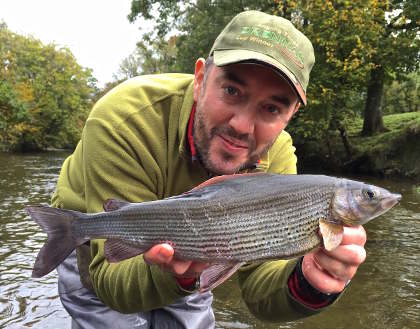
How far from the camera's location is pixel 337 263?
2291mm

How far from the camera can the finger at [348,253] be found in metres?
2.22

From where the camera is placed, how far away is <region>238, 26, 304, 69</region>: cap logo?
289cm

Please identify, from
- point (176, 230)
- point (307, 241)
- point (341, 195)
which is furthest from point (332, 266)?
point (176, 230)

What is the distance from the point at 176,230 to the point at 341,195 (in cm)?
95

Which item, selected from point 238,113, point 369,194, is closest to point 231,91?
point 238,113

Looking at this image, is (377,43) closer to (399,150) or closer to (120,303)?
(399,150)

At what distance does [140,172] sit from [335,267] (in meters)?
1.52

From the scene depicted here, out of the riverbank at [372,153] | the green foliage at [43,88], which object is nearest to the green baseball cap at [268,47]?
the riverbank at [372,153]

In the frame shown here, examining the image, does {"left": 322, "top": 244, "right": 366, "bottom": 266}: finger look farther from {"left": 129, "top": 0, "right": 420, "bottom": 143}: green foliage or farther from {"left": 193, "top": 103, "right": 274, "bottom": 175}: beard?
{"left": 129, "top": 0, "right": 420, "bottom": 143}: green foliage

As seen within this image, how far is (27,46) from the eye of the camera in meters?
43.7

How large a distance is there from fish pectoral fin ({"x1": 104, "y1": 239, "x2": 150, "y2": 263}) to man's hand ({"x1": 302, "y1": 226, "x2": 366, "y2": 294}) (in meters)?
0.99

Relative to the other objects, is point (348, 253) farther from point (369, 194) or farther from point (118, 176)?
point (118, 176)

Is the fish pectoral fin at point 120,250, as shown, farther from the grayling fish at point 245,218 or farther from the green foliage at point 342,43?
the green foliage at point 342,43

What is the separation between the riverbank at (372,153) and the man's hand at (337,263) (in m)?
16.5
